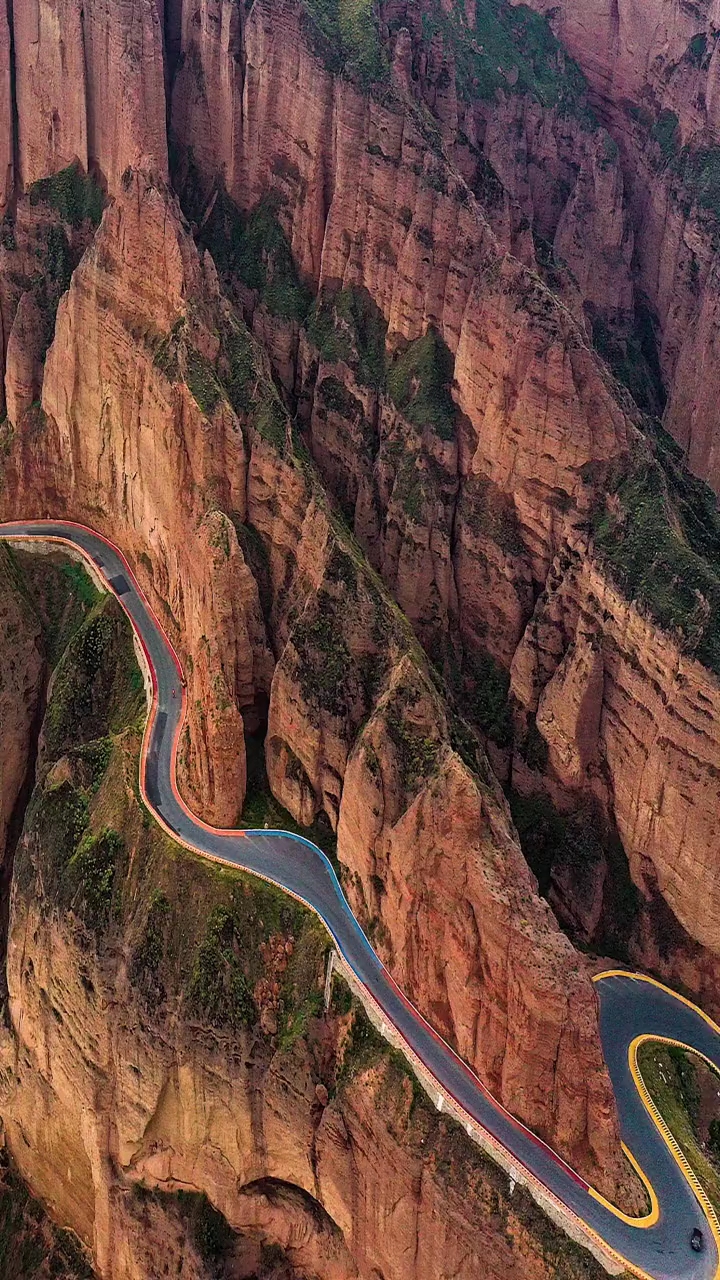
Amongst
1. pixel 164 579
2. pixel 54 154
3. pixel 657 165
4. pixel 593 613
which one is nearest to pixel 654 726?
pixel 593 613

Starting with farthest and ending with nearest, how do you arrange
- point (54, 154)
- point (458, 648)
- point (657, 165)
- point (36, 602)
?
point (657, 165) → point (54, 154) → point (36, 602) → point (458, 648)

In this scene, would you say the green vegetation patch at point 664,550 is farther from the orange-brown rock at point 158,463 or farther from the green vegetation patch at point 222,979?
the green vegetation patch at point 222,979

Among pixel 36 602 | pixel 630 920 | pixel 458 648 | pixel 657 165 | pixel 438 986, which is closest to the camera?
pixel 438 986

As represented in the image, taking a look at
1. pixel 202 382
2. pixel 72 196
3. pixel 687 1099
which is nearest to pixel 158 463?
pixel 202 382

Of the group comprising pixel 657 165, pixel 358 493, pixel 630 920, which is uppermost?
pixel 657 165

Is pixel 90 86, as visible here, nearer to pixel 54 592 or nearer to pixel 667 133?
pixel 54 592

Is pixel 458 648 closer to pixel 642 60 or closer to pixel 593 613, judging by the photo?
pixel 593 613

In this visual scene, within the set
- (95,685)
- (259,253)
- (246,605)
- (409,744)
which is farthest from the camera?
(259,253)

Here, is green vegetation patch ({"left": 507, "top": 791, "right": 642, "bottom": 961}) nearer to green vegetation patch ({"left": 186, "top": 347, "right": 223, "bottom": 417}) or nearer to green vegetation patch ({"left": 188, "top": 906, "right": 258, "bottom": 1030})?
green vegetation patch ({"left": 188, "top": 906, "right": 258, "bottom": 1030})
